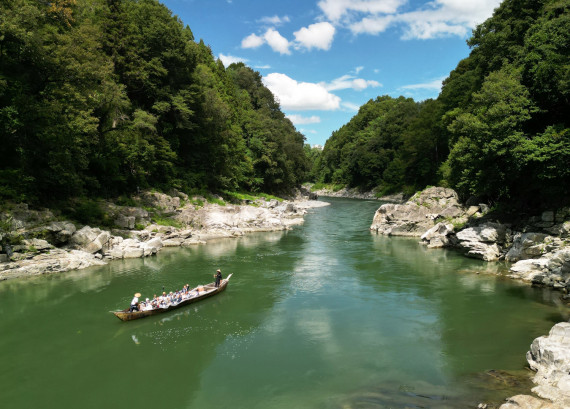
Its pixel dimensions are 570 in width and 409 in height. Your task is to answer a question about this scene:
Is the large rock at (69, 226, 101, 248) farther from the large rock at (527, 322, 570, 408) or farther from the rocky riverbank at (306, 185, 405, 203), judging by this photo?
the rocky riverbank at (306, 185, 405, 203)

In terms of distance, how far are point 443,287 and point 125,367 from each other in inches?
777

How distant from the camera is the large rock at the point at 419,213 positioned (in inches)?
1712

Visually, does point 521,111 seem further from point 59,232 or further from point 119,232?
point 59,232

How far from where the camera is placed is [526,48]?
1158 inches

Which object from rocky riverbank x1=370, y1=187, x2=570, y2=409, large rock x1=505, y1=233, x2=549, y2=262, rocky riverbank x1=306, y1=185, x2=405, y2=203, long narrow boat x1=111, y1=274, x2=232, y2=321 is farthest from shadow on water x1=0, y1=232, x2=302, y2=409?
rocky riverbank x1=306, y1=185, x2=405, y2=203

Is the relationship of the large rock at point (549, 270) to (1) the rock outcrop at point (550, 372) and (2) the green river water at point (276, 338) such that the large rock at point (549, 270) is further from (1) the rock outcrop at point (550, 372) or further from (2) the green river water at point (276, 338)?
(1) the rock outcrop at point (550, 372)

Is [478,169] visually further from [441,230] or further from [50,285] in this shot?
[50,285]

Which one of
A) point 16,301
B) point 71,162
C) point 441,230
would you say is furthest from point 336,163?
point 16,301

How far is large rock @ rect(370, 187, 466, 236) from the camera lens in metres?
43.5

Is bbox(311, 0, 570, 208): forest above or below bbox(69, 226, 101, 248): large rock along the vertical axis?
above

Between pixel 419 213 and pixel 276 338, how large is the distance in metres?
34.3

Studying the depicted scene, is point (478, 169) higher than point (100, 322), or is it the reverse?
point (478, 169)

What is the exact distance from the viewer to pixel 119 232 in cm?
3344

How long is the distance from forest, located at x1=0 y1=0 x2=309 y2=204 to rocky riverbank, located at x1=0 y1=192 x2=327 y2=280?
128 inches
